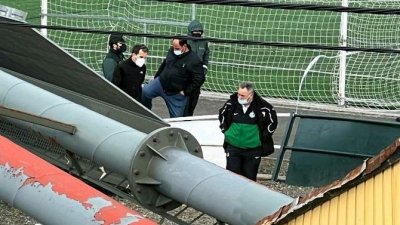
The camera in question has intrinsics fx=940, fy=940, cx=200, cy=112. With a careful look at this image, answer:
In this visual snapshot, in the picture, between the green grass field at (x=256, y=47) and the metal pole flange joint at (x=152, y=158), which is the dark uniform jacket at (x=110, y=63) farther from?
the metal pole flange joint at (x=152, y=158)

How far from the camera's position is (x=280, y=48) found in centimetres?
1919

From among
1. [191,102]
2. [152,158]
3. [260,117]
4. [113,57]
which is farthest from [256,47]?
[152,158]

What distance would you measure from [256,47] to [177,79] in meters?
6.67

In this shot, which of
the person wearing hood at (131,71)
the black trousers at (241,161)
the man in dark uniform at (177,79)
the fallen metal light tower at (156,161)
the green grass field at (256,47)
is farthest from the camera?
the green grass field at (256,47)

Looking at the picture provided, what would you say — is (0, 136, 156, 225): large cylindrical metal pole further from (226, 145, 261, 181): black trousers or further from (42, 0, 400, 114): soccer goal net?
(42, 0, 400, 114): soccer goal net

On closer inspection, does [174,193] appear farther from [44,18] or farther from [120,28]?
[120,28]

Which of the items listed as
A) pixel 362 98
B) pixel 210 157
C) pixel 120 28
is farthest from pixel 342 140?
pixel 120 28

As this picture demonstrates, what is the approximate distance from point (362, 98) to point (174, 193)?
11805 millimetres

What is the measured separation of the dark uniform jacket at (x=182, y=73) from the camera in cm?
1260

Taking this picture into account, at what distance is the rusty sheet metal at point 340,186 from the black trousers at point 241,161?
7011 millimetres

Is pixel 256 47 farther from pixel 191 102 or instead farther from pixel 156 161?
pixel 156 161

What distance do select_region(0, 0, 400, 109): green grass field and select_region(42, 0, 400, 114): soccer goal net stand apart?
18 millimetres

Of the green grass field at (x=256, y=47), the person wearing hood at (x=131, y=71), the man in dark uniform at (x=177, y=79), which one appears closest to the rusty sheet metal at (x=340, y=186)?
the person wearing hood at (x=131, y=71)

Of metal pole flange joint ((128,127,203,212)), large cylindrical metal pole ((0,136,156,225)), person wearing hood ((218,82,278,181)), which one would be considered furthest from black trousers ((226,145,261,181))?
large cylindrical metal pole ((0,136,156,225))
